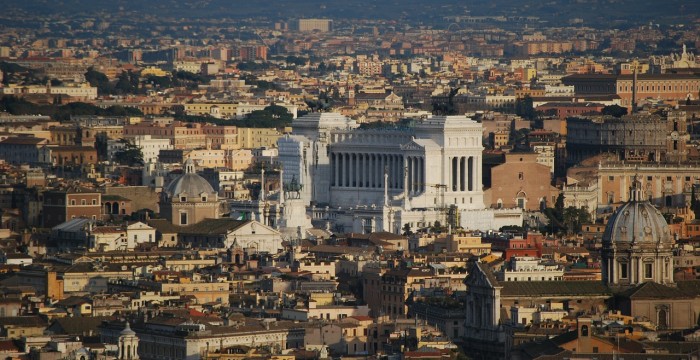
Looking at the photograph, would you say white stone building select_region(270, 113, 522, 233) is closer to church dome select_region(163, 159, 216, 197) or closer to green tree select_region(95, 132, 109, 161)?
church dome select_region(163, 159, 216, 197)

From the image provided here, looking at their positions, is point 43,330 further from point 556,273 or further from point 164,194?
point 164,194

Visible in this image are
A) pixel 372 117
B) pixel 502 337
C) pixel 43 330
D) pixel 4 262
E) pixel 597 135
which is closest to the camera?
pixel 502 337

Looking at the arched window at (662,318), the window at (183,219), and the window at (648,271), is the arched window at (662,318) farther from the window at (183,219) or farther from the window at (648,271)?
the window at (183,219)

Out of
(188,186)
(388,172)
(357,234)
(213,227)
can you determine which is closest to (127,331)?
(357,234)

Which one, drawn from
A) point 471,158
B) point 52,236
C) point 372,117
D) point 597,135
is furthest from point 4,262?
point 372,117

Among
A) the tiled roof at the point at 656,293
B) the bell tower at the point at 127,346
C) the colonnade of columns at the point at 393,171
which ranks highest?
the colonnade of columns at the point at 393,171

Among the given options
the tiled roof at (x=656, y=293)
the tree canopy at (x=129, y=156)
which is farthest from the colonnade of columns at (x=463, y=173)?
the tiled roof at (x=656, y=293)

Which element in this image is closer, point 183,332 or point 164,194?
point 183,332
